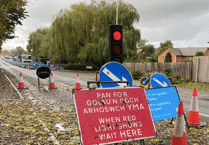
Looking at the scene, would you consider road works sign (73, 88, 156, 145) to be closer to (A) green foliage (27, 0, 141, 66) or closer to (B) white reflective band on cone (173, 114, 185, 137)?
(B) white reflective band on cone (173, 114, 185, 137)

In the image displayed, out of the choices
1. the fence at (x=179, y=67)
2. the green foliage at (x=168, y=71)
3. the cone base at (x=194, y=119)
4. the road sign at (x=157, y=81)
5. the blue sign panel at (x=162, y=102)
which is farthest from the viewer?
the green foliage at (x=168, y=71)

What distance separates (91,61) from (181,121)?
104ft

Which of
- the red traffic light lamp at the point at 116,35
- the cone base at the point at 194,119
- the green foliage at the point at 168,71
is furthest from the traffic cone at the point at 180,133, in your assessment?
the green foliage at the point at 168,71

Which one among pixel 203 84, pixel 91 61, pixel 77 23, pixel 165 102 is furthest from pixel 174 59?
pixel 165 102

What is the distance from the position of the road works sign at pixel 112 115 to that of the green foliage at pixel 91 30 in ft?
79.9

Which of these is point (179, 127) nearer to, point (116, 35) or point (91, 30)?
point (116, 35)

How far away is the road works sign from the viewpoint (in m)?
3.12

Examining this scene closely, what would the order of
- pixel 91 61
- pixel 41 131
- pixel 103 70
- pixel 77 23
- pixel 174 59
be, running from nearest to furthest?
pixel 103 70 → pixel 41 131 → pixel 77 23 → pixel 91 61 → pixel 174 59

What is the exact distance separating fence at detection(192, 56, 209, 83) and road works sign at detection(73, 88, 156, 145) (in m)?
13.4

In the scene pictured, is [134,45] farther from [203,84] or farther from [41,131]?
[41,131]

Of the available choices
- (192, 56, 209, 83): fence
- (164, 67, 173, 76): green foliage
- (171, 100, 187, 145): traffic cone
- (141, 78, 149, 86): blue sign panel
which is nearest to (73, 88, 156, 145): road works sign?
(171, 100, 187, 145): traffic cone

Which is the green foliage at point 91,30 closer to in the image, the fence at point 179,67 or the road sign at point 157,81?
the fence at point 179,67

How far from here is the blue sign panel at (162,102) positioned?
4.77 meters

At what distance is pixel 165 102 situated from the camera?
496 cm
